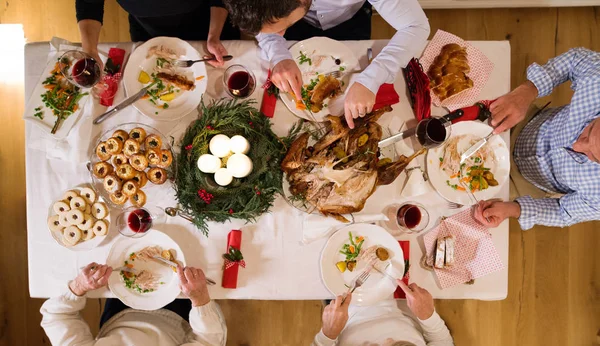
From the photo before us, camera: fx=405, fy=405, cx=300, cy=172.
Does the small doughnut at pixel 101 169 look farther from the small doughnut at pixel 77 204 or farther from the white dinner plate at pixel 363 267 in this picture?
the white dinner plate at pixel 363 267

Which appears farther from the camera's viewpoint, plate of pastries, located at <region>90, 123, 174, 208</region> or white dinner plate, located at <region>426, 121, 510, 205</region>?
white dinner plate, located at <region>426, 121, 510, 205</region>

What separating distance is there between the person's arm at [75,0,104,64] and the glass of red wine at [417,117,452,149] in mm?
1133

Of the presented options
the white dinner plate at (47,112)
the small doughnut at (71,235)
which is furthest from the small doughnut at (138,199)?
the white dinner plate at (47,112)

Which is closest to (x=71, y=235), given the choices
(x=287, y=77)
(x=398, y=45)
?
(x=287, y=77)

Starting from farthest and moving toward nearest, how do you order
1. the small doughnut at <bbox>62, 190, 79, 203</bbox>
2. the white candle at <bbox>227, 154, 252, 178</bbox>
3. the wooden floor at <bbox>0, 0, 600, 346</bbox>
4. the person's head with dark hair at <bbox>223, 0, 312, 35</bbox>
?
the wooden floor at <bbox>0, 0, 600, 346</bbox>, the small doughnut at <bbox>62, 190, 79, 203</bbox>, the white candle at <bbox>227, 154, 252, 178</bbox>, the person's head with dark hair at <bbox>223, 0, 312, 35</bbox>

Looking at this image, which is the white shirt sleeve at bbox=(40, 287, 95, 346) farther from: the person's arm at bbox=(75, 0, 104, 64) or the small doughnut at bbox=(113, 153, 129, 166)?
the person's arm at bbox=(75, 0, 104, 64)

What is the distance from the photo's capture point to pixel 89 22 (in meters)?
1.47

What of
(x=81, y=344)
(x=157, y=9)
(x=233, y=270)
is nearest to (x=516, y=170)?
(x=233, y=270)

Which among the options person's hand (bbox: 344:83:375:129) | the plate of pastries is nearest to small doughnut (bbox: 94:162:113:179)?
the plate of pastries

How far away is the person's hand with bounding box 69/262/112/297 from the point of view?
137cm

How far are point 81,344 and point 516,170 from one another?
1.83 metres

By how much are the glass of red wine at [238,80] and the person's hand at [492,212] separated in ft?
3.03

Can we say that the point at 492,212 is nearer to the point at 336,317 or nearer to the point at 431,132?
the point at 431,132

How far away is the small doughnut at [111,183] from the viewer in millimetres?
1352
